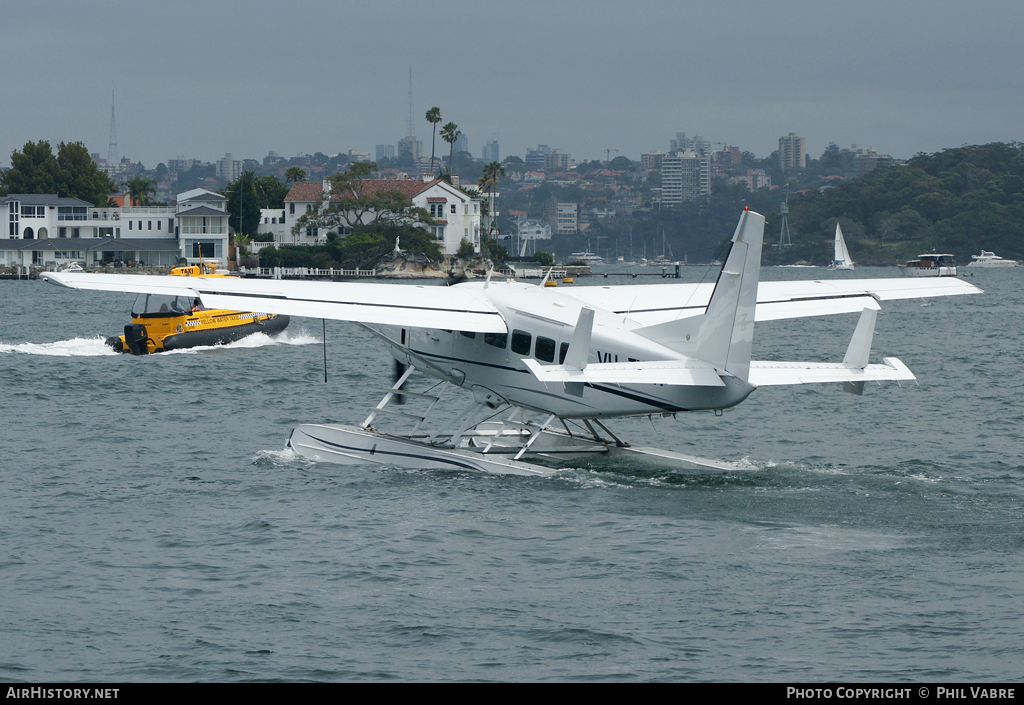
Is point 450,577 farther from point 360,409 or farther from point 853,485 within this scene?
point 360,409

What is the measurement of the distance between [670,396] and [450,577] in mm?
4848

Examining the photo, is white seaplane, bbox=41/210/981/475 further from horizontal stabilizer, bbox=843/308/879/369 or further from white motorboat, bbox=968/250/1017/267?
white motorboat, bbox=968/250/1017/267

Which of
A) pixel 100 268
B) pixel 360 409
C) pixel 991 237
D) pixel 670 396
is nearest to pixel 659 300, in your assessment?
pixel 670 396

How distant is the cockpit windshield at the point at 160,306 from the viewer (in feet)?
118

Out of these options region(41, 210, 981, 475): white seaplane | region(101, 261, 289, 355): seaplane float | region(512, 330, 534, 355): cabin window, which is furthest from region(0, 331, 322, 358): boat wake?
region(512, 330, 534, 355): cabin window

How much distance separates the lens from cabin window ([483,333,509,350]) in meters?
17.2

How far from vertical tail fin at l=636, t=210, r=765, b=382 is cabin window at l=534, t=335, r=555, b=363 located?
7.37ft

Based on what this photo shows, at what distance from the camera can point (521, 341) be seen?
17.0m

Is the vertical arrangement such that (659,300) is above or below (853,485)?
above

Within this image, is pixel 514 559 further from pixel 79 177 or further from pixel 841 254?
pixel 841 254

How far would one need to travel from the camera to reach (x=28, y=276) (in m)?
102

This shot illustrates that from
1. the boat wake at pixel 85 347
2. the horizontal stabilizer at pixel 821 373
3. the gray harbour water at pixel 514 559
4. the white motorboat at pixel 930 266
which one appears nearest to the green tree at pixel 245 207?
the boat wake at pixel 85 347

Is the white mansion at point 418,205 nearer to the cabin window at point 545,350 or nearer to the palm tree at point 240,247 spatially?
the palm tree at point 240,247

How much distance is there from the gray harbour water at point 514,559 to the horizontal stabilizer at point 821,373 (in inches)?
63.0
